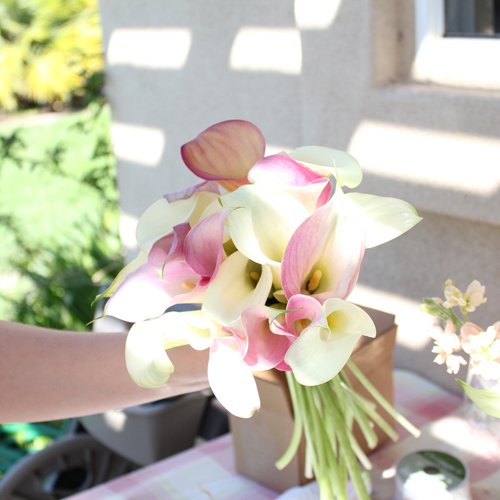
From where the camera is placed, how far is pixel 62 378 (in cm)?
80

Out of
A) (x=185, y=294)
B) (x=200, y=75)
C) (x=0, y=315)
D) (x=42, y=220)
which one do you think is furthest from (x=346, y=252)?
(x=42, y=220)

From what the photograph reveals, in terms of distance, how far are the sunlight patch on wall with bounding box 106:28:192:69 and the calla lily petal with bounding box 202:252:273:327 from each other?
4.14 ft

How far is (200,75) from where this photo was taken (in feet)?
5.36

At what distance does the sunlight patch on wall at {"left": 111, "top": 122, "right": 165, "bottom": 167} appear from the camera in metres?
1.93

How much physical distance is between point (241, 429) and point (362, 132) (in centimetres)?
60

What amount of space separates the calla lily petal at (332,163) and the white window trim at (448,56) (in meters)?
0.55

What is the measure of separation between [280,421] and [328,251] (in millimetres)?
441

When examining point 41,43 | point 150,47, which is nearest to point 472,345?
point 150,47

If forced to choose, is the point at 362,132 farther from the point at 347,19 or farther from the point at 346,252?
the point at 346,252

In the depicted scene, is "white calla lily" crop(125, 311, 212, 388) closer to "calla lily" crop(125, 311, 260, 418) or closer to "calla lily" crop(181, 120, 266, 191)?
"calla lily" crop(125, 311, 260, 418)

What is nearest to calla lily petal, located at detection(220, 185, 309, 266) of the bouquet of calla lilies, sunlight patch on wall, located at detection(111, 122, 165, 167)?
the bouquet of calla lilies

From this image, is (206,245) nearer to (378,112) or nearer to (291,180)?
(291,180)

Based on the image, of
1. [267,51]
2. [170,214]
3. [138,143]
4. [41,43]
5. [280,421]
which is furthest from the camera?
[41,43]

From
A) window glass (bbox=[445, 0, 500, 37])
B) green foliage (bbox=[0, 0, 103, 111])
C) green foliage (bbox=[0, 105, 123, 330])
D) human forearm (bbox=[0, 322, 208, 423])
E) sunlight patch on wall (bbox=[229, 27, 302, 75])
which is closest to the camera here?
human forearm (bbox=[0, 322, 208, 423])
